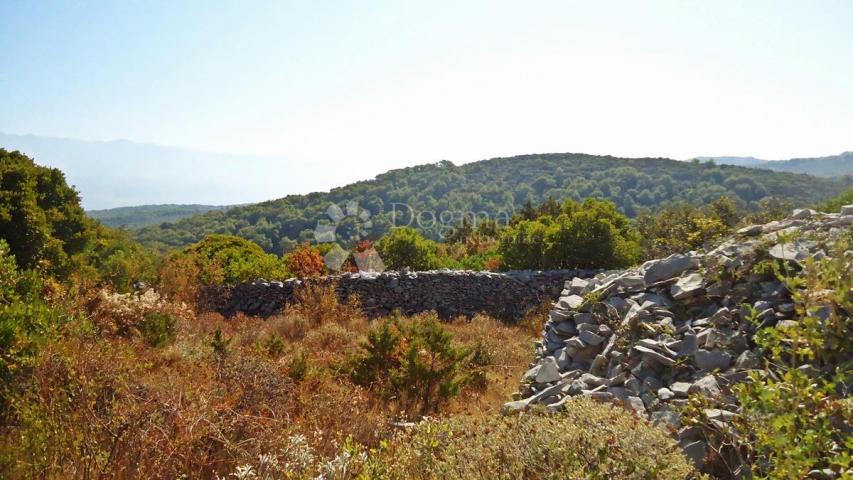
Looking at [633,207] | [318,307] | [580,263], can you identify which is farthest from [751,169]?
[318,307]

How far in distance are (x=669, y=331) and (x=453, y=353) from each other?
8.23 ft

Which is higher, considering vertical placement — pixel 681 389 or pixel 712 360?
pixel 712 360

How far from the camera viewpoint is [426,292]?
39.2ft

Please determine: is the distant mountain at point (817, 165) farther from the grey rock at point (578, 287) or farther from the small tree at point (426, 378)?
the small tree at point (426, 378)

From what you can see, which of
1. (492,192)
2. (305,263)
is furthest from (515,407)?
(492,192)

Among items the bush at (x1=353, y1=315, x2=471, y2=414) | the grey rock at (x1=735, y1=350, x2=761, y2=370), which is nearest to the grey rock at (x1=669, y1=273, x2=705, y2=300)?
the grey rock at (x1=735, y1=350, x2=761, y2=370)

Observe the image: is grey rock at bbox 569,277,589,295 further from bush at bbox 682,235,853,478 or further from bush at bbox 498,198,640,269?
bush at bbox 498,198,640,269

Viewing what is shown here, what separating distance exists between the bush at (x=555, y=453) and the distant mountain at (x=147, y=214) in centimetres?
8120

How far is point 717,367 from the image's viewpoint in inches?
145

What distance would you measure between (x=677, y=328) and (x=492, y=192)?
55.2 metres

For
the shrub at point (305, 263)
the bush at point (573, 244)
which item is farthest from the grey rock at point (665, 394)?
the shrub at point (305, 263)

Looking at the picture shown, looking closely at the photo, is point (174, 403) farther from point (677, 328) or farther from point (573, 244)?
point (573, 244)

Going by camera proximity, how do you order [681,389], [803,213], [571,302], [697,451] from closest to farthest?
[697,451] → [681,389] → [803,213] → [571,302]

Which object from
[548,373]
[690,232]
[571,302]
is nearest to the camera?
[548,373]
